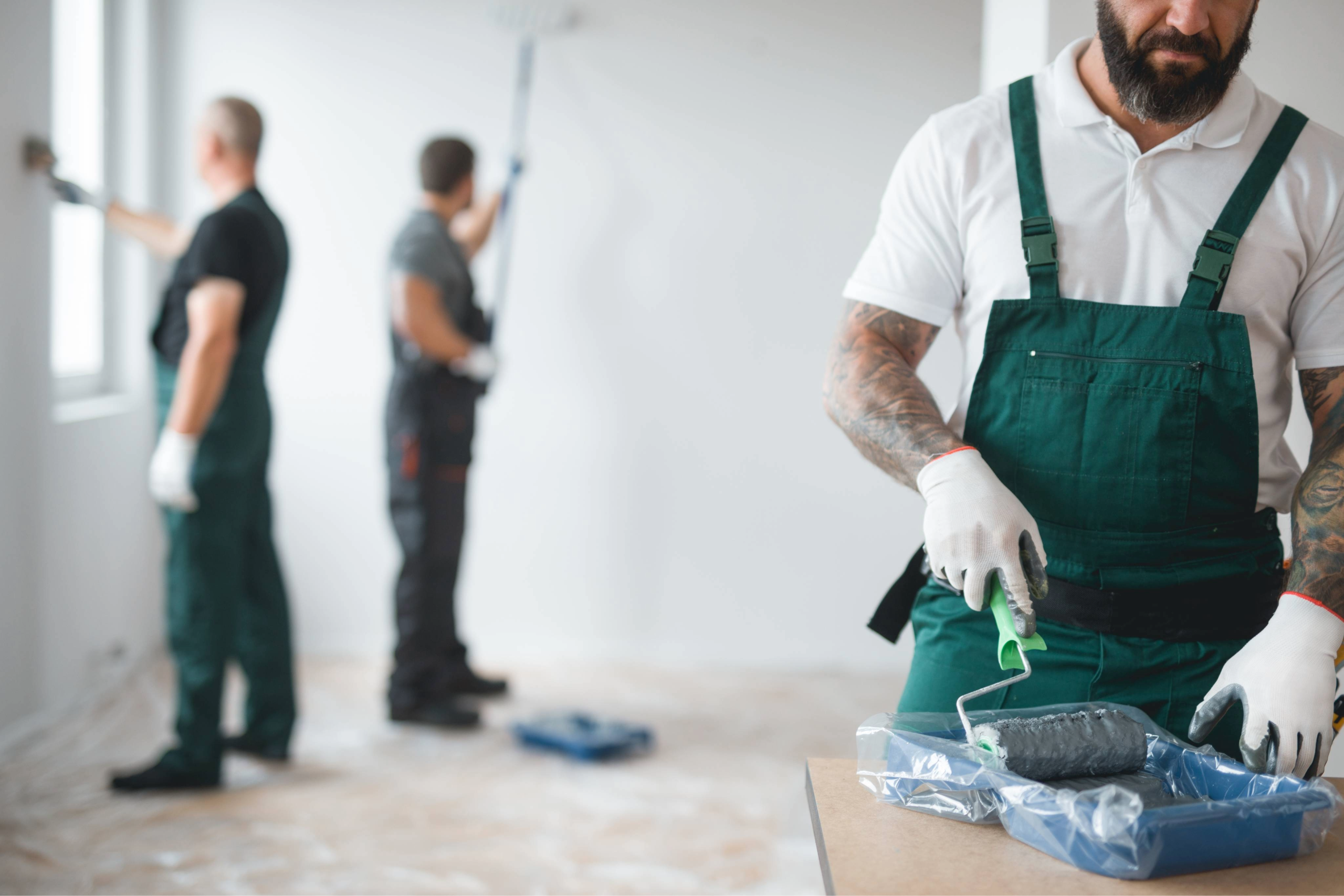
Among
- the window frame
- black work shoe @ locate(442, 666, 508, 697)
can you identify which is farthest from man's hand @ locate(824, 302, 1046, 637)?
the window frame

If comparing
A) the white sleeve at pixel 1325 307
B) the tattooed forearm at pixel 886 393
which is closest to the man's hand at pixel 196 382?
the tattooed forearm at pixel 886 393

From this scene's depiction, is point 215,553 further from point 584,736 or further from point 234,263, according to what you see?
point 584,736

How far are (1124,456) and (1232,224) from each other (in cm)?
24

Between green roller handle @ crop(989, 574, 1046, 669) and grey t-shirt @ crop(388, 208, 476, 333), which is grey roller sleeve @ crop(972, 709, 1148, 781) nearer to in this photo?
green roller handle @ crop(989, 574, 1046, 669)

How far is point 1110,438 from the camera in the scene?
3.52 feet

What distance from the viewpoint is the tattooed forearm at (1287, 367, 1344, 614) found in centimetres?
101

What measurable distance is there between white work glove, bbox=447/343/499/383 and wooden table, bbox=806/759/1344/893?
7.66 feet

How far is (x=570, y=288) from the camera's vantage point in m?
3.53

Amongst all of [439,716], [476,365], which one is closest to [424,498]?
[476,365]

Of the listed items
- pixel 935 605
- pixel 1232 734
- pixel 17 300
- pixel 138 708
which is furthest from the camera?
pixel 138 708

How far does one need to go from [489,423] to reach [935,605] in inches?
101

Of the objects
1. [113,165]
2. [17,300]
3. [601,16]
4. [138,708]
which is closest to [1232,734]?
[17,300]

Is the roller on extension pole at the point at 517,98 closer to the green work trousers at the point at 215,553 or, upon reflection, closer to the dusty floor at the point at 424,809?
the green work trousers at the point at 215,553

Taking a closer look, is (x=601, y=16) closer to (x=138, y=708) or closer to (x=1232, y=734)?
(x=138, y=708)
